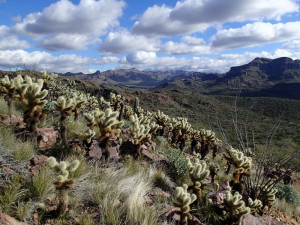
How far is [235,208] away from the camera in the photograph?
443 cm

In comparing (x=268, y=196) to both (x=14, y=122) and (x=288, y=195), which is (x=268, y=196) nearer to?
(x=288, y=195)

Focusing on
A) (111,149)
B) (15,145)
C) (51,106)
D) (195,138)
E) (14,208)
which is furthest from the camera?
(195,138)

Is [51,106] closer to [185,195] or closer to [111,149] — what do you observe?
[111,149]

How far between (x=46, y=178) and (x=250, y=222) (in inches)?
161

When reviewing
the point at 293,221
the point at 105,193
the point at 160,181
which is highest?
the point at 105,193

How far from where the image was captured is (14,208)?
343 cm

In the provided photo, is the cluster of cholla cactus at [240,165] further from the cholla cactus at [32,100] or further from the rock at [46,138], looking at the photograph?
the cholla cactus at [32,100]

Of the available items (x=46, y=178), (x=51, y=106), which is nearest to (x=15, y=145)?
(x=46, y=178)

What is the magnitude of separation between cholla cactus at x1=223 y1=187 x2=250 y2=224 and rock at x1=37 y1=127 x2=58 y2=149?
4241 mm

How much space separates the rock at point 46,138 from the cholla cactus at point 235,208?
167 inches

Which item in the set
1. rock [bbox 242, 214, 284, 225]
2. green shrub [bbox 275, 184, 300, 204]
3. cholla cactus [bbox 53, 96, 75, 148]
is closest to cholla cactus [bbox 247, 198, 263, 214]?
rock [bbox 242, 214, 284, 225]

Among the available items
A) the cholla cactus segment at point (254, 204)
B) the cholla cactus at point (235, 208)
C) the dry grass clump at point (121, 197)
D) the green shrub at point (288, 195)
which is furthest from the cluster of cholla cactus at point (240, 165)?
the green shrub at point (288, 195)

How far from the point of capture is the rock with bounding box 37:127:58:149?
564 centimetres

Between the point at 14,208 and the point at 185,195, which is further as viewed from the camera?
the point at 185,195
